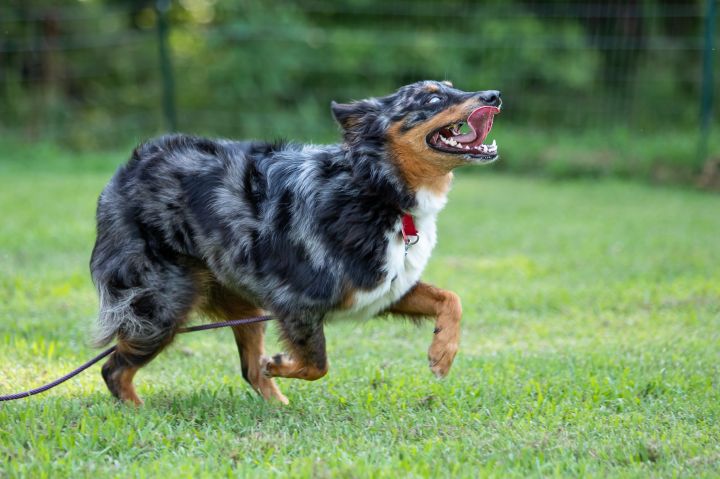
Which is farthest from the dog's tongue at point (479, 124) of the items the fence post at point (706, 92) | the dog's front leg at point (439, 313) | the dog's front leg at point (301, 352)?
the fence post at point (706, 92)

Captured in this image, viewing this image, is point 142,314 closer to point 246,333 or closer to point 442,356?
point 246,333

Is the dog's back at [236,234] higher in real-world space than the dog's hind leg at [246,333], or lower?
higher

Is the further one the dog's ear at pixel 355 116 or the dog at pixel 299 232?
the dog's ear at pixel 355 116

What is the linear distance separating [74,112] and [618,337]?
13195 mm

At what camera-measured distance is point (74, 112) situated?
55.1 feet

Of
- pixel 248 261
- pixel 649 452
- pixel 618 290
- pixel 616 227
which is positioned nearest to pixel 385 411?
pixel 248 261

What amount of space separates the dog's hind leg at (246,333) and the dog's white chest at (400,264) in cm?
71

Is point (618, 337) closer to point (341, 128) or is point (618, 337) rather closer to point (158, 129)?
point (341, 128)

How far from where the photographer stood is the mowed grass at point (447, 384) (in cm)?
378

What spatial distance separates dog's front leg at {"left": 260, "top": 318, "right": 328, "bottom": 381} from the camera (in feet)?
14.7

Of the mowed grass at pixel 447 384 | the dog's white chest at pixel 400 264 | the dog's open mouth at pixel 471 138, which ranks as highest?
the dog's open mouth at pixel 471 138

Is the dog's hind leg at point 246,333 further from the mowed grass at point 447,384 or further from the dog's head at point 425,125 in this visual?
the dog's head at point 425,125

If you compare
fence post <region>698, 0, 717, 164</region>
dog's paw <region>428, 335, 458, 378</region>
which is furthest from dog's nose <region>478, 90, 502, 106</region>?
fence post <region>698, 0, 717, 164</region>

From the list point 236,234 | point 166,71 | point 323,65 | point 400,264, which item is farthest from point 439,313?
point 323,65
